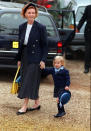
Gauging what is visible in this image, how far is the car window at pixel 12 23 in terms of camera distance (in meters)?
9.04

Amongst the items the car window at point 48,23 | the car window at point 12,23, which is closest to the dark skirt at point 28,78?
the car window at point 12,23

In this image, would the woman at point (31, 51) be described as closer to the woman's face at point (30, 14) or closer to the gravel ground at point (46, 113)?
the woman's face at point (30, 14)

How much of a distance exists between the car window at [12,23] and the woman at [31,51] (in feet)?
8.87

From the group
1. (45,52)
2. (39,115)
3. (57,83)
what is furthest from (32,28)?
(39,115)

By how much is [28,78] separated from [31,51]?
1.35 feet

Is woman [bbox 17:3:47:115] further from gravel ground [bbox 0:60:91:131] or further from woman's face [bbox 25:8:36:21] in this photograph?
gravel ground [bbox 0:60:91:131]

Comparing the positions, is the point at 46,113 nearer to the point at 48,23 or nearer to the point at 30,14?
the point at 30,14

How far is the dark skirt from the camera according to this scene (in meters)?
6.34

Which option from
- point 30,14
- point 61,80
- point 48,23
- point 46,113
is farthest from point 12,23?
point 61,80

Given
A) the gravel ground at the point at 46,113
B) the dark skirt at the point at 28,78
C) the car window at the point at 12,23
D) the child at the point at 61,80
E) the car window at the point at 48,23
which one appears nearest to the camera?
the gravel ground at the point at 46,113

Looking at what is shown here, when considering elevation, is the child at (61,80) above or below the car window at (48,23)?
below

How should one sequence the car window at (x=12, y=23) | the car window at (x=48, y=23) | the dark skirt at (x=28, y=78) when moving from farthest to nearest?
the car window at (x=48, y=23)
the car window at (x=12, y=23)
the dark skirt at (x=28, y=78)

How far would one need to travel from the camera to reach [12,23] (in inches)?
360

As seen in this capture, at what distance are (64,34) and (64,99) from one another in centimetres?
437
